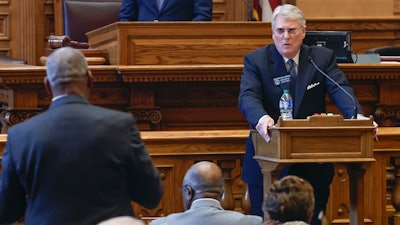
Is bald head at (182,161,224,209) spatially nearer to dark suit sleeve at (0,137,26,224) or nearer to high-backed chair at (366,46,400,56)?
dark suit sleeve at (0,137,26,224)

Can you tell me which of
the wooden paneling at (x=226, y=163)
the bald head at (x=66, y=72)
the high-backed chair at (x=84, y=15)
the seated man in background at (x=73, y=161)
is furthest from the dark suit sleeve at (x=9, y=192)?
the high-backed chair at (x=84, y=15)

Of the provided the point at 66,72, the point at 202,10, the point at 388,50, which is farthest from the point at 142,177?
the point at 388,50

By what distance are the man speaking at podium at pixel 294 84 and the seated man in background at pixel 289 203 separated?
151 cm

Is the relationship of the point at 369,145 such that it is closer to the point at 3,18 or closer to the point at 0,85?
the point at 0,85

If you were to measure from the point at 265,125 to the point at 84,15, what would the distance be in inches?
187

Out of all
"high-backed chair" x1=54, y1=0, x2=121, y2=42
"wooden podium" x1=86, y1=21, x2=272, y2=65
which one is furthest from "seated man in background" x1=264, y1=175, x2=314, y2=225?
"high-backed chair" x1=54, y1=0, x2=121, y2=42

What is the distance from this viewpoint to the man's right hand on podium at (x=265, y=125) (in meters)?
4.61

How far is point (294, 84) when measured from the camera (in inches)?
195

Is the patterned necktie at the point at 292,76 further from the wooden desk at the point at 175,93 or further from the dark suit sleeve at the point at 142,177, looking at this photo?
the wooden desk at the point at 175,93

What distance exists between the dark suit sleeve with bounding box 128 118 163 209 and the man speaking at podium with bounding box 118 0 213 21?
169 inches

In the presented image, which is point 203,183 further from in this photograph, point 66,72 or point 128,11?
point 128,11

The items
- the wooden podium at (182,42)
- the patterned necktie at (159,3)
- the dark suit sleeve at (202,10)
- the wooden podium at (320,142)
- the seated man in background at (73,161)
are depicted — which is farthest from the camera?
the patterned necktie at (159,3)

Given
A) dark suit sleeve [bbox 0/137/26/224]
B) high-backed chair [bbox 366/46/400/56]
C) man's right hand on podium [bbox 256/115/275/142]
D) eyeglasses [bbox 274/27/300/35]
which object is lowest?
dark suit sleeve [bbox 0/137/26/224]

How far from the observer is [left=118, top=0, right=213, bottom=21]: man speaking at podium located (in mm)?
7637
